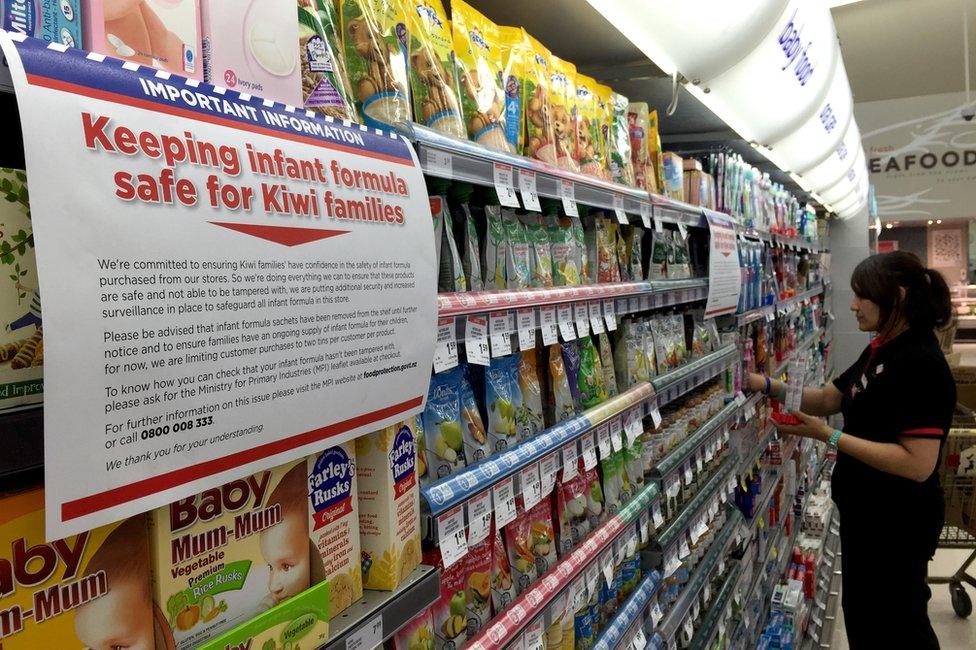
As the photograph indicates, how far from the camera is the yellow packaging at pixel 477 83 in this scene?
1.45m

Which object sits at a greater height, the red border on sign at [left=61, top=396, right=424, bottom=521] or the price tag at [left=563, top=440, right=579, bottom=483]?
the red border on sign at [left=61, top=396, right=424, bottom=521]

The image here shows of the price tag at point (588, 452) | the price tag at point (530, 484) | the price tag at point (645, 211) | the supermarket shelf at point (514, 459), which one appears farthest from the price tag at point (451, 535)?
the price tag at point (645, 211)

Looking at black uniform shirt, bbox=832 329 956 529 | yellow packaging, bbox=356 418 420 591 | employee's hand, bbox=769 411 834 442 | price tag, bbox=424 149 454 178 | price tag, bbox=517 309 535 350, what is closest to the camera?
yellow packaging, bbox=356 418 420 591

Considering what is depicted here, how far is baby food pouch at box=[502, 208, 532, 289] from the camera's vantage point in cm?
164

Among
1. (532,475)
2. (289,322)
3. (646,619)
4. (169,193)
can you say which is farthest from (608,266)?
(169,193)

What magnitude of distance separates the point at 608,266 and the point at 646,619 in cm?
118

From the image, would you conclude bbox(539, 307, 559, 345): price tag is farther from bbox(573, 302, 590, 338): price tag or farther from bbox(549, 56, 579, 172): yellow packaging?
bbox(549, 56, 579, 172): yellow packaging

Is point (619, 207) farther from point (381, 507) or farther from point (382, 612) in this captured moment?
point (382, 612)

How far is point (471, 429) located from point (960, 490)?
446 centimetres

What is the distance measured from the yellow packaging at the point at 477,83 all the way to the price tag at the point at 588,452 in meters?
0.79

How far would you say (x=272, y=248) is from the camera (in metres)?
0.75

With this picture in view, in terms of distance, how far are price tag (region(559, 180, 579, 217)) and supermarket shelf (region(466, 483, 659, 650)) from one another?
894 mm

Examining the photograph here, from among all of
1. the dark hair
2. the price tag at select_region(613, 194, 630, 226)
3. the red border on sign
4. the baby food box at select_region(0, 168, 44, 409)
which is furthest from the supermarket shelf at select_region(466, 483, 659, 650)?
A: the dark hair

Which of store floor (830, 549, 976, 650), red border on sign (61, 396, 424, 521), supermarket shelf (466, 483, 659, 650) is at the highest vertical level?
red border on sign (61, 396, 424, 521)
